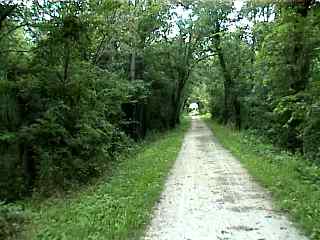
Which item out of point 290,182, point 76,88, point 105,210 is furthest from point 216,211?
point 76,88

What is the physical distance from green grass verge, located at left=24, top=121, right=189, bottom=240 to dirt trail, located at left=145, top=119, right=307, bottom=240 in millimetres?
325

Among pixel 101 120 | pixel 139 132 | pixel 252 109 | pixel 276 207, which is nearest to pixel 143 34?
pixel 139 132

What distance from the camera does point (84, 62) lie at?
14945 millimetres

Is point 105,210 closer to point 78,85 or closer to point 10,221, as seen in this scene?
point 10,221

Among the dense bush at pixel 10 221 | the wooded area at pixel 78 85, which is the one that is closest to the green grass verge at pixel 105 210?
the dense bush at pixel 10 221

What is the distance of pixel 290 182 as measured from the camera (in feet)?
38.1

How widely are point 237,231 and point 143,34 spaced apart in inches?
894

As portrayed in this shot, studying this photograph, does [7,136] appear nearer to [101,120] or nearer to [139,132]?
[101,120]

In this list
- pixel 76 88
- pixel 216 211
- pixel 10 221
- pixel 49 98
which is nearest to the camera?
pixel 10 221

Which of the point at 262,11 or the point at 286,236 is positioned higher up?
the point at 262,11

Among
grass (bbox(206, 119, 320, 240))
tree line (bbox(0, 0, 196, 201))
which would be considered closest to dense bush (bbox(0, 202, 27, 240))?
tree line (bbox(0, 0, 196, 201))

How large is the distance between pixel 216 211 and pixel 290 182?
3.42 m

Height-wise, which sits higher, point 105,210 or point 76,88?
point 76,88

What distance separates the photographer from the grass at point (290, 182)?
320 inches
